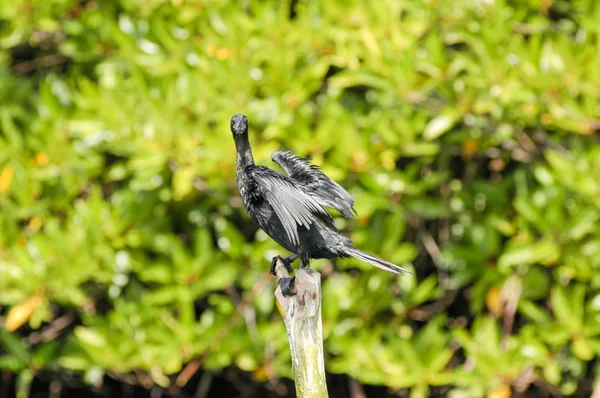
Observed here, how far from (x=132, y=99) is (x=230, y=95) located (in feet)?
1.68

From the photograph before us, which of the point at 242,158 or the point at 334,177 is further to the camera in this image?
the point at 334,177

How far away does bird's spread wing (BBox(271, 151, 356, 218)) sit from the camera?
2654 mm

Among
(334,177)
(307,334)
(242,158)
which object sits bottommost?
(334,177)

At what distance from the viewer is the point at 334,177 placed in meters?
4.14

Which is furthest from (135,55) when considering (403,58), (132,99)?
(403,58)

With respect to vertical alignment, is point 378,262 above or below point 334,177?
above

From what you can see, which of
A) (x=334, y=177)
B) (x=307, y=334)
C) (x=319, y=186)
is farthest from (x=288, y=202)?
(x=334, y=177)

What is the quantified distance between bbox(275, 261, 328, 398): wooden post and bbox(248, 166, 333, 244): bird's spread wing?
0.15 m

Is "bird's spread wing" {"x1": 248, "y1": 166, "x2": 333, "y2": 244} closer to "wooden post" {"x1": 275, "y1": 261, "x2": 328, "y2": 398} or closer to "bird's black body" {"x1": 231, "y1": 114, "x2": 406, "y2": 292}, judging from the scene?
"bird's black body" {"x1": 231, "y1": 114, "x2": 406, "y2": 292}

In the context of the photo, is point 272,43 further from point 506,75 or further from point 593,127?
point 593,127

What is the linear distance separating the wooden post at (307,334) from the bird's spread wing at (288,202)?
0.15 metres

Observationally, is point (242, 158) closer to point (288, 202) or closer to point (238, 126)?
point (238, 126)

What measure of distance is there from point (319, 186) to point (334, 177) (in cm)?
140

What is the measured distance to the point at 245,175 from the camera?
2713mm
